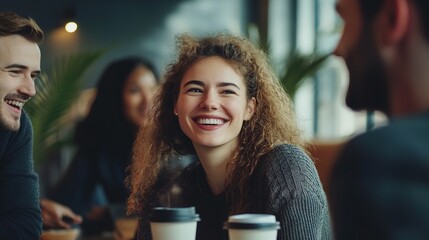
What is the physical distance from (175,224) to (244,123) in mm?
899

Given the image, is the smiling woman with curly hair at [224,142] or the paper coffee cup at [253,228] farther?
the smiling woman with curly hair at [224,142]

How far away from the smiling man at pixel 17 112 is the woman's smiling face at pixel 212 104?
20.4 inches

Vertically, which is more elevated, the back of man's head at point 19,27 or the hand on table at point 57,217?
the back of man's head at point 19,27

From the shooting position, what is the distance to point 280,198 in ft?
7.82

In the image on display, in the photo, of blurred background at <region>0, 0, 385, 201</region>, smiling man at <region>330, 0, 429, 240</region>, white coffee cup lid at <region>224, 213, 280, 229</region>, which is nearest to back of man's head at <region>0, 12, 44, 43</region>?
white coffee cup lid at <region>224, 213, 280, 229</region>

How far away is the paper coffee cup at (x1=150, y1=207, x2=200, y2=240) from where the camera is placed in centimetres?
195

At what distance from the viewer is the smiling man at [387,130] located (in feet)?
3.39

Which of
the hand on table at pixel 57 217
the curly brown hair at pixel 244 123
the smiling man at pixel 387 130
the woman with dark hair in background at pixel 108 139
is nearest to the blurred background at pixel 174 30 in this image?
the woman with dark hair in background at pixel 108 139

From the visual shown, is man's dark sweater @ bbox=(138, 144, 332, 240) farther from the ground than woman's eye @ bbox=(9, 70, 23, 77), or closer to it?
closer to it

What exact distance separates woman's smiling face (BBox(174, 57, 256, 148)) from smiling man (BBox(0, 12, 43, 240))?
1.70 feet

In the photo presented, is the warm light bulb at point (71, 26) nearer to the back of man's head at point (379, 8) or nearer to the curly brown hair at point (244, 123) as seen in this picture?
the curly brown hair at point (244, 123)

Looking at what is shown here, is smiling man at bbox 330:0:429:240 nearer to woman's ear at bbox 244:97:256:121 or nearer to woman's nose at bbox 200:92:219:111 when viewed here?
woman's nose at bbox 200:92:219:111

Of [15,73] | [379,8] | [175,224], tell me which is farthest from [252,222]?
[15,73]

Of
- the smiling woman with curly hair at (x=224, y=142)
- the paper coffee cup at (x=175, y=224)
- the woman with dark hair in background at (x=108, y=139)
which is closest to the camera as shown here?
the paper coffee cup at (x=175, y=224)
